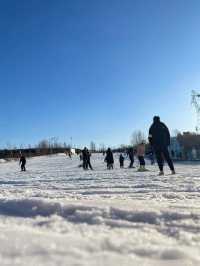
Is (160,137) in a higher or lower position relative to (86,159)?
higher

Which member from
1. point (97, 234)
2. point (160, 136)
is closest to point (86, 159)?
point (160, 136)

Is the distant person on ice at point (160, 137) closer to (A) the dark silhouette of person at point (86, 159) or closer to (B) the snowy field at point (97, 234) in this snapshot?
(B) the snowy field at point (97, 234)

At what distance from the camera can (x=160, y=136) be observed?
12.5m

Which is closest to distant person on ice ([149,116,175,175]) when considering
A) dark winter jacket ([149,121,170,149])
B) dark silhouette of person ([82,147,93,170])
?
dark winter jacket ([149,121,170,149])

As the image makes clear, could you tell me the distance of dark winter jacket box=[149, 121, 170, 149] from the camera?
40.9 feet

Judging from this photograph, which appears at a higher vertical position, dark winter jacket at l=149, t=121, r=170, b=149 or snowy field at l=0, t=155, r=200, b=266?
dark winter jacket at l=149, t=121, r=170, b=149

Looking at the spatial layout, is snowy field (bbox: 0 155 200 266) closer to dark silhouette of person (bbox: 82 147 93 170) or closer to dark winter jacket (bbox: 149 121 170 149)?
dark winter jacket (bbox: 149 121 170 149)

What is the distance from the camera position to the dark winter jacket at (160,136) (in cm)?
1247

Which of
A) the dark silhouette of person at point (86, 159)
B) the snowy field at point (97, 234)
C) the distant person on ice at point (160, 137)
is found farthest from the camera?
the dark silhouette of person at point (86, 159)

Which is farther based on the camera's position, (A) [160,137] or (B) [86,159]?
(B) [86,159]

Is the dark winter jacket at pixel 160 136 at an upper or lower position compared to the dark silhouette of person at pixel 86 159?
upper

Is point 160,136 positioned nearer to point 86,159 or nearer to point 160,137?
point 160,137

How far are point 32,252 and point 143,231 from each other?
3.32ft

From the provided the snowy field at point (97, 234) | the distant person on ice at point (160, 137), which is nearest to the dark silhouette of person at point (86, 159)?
the distant person on ice at point (160, 137)
